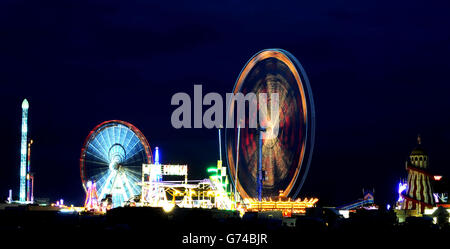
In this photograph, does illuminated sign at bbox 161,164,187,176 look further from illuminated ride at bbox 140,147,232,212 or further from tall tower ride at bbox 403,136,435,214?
tall tower ride at bbox 403,136,435,214

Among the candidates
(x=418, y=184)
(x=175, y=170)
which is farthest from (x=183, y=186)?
(x=418, y=184)

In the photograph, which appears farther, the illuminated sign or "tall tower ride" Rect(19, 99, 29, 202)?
"tall tower ride" Rect(19, 99, 29, 202)

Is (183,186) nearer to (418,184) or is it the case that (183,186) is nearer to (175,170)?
(175,170)

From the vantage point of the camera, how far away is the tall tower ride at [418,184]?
70.1 metres

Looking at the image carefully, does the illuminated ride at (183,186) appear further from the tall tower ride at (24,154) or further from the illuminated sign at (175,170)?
the tall tower ride at (24,154)

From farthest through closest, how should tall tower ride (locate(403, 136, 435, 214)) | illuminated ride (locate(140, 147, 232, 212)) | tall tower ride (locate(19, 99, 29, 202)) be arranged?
1. tall tower ride (locate(19, 99, 29, 202))
2. illuminated ride (locate(140, 147, 232, 212))
3. tall tower ride (locate(403, 136, 435, 214))

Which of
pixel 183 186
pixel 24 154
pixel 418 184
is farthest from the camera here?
pixel 24 154

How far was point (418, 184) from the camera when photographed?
70562 millimetres

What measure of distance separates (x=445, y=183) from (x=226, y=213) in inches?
1309

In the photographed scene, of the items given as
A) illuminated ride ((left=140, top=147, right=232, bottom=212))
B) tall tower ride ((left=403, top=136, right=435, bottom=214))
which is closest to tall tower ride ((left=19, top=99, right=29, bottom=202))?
illuminated ride ((left=140, top=147, right=232, bottom=212))

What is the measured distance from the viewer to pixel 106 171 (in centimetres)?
9256

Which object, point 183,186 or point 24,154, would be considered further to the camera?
point 24,154

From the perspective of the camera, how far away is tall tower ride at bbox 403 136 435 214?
70.1 m

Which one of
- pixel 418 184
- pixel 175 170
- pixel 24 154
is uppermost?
pixel 24 154
